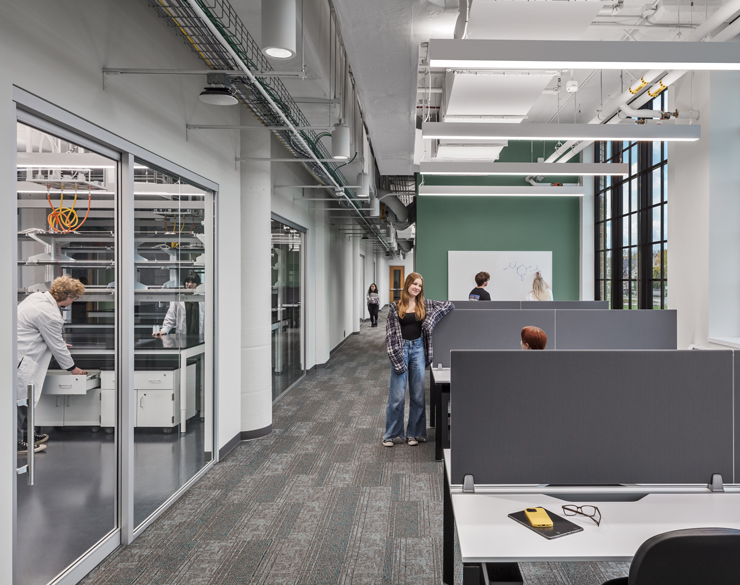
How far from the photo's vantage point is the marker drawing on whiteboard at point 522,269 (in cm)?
760

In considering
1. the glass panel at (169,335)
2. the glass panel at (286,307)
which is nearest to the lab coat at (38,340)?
the glass panel at (169,335)

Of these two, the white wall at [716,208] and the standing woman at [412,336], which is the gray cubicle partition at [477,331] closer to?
the standing woman at [412,336]

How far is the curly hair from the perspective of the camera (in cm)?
205

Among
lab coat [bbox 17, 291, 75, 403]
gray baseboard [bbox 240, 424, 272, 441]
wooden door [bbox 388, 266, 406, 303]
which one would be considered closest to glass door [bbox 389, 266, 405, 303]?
wooden door [bbox 388, 266, 406, 303]

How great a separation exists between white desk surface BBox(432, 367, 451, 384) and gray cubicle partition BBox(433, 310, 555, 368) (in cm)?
11

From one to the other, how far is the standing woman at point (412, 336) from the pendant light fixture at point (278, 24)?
7.36 feet

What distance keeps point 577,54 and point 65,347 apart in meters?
2.61

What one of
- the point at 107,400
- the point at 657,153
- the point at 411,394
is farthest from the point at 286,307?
the point at 657,153

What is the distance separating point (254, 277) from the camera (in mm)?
4176

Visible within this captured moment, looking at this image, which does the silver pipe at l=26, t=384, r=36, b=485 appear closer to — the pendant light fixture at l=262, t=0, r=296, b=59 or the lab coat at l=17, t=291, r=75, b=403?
the lab coat at l=17, t=291, r=75, b=403

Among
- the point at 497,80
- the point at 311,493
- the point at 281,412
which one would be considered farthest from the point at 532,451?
the point at 281,412

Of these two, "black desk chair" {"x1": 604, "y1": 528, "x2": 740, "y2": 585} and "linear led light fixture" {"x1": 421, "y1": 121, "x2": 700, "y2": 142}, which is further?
"linear led light fixture" {"x1": 421, "y1": 121, "x2": 700, "y2": 142}

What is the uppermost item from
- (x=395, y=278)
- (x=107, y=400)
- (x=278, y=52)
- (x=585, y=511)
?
(x=278, y=52)

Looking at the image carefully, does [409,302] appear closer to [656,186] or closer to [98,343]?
[98,343]
